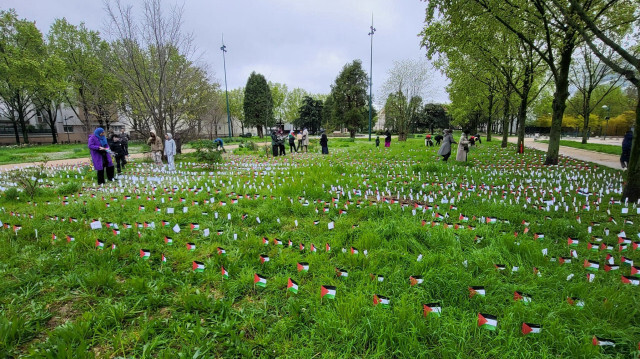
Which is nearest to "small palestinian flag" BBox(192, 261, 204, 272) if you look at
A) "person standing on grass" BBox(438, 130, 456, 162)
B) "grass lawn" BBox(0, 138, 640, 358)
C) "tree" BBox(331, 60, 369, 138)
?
"grass lawn" BBox(0, 138, 640, 358)

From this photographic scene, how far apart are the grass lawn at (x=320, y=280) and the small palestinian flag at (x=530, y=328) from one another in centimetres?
2

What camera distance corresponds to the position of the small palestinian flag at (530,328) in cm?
218

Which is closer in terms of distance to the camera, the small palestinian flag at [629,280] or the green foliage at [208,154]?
the small palestinian flag at [629,280]

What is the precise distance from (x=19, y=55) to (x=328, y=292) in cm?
3940

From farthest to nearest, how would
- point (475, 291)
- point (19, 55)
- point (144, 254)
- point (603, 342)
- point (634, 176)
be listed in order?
point (19, 55)
point (634, 176)
point (144, 254)
point (475, 291)
point (603, 342)

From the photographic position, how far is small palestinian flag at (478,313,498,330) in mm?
2213

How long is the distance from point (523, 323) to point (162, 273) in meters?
3.67

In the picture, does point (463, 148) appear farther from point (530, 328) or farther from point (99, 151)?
point (99, 151)

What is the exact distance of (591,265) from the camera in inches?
119

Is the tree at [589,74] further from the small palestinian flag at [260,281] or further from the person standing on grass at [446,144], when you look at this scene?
the small palestinian flag at [260,281]

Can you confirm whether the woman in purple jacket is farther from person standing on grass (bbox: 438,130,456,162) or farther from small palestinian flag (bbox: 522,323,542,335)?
person standing on grass (bbox: 438,130,456,162)

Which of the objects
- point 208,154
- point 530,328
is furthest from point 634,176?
point 208,154

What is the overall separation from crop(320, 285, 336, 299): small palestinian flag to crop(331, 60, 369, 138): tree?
125 feet

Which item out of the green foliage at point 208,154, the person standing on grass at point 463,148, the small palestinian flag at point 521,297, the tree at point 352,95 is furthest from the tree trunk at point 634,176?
the tree at point 352,95
